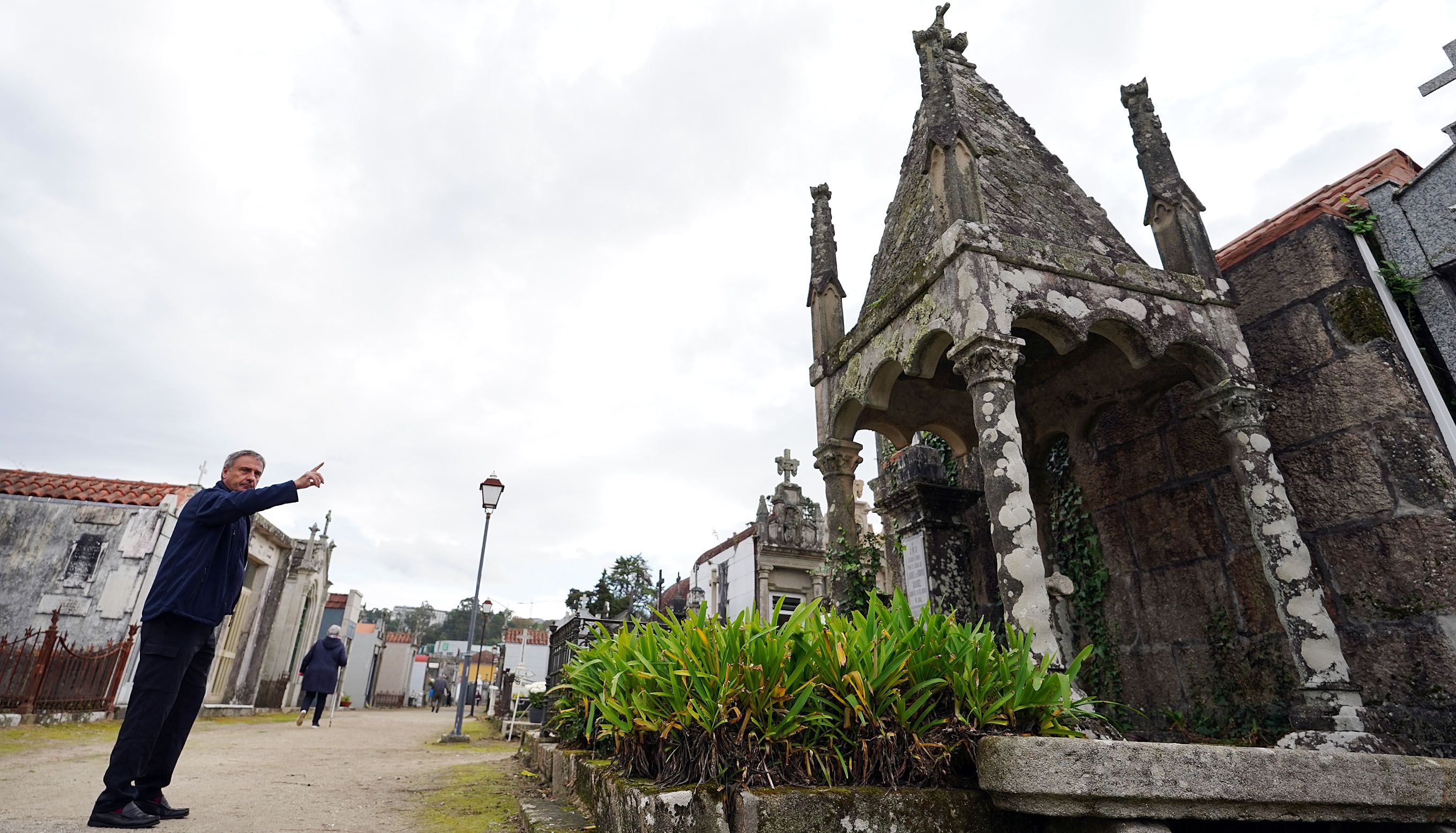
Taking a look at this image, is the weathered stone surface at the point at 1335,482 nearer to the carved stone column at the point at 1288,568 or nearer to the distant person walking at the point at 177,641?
the carved stone column at the point at 1288,568

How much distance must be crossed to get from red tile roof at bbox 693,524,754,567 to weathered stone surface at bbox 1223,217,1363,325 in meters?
16.3

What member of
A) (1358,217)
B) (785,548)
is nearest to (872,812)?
(1358,217)

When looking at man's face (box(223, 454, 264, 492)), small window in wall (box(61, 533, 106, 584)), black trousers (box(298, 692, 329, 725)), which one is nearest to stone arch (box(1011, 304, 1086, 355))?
man's face (box(223, 454, 264, 492))

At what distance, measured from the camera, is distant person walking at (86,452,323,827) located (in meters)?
3.16

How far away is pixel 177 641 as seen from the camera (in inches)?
133

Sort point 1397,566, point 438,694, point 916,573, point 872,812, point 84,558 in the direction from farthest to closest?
1. point 438,694
2. point 84,558
3. point 916,573
4. point 1397,566
5. point 872,812

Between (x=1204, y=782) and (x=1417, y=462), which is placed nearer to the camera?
(x=1204, y=782)

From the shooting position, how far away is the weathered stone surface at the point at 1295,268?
5.00 metres

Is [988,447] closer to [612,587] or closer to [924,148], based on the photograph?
[924,148]

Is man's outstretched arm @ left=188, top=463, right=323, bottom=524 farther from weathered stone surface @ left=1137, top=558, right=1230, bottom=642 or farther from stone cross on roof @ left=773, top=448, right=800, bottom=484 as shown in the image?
stone cross on roof @ left=773, top=448, right=800, bottom=484

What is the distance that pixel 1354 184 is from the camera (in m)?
5.31

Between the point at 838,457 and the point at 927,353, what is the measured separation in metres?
1.18

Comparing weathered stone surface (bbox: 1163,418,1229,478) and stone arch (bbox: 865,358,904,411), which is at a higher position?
stone arch (bbox: 865,358,904,411)

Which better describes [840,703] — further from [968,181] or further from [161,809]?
[968,181]
